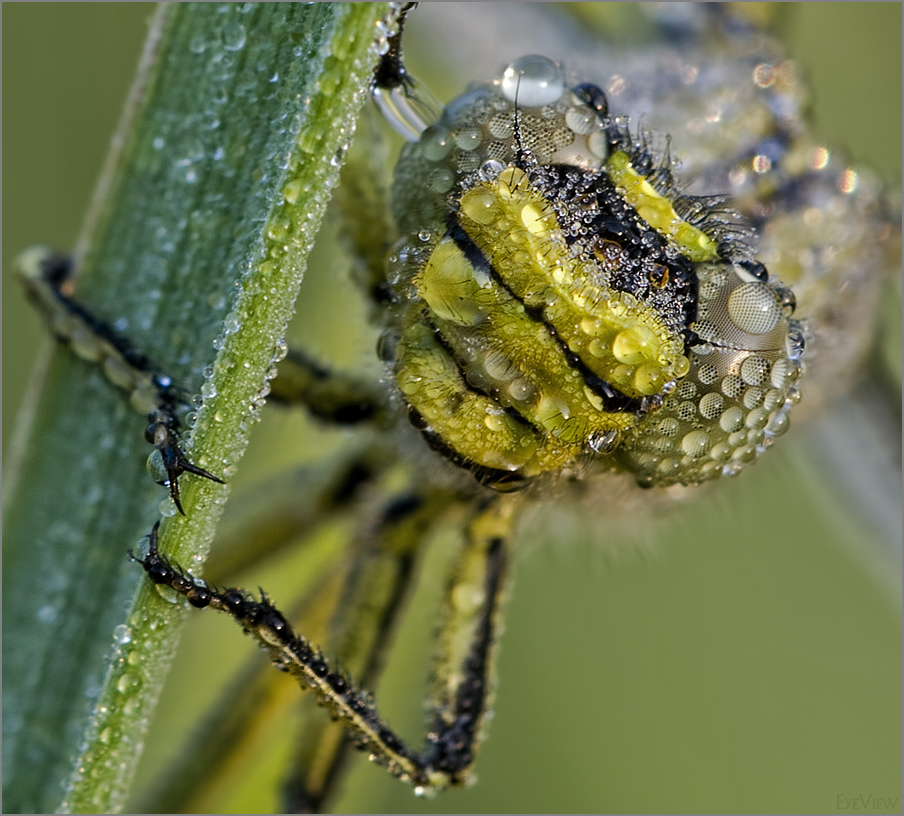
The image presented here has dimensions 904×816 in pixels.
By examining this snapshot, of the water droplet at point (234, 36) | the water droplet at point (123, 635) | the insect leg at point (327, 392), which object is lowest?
the water droplet at point (123, 635)

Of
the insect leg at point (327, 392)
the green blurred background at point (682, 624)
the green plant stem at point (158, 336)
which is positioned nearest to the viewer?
the green plant stem at point (158, 336)

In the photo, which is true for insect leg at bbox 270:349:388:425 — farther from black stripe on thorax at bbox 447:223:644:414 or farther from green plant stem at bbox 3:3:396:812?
black stripe on thorax at bbox 447:223:644:414

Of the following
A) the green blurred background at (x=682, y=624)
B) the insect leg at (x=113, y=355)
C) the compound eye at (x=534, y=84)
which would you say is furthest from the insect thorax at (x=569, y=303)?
the green blurred background at (x=682, y=624)

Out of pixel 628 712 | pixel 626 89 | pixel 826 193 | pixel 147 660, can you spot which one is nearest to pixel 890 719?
pixel 628 712

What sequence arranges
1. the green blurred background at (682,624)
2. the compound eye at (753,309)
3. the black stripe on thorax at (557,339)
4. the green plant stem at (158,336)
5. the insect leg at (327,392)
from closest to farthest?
the green plant stem at (158,336), the black stripe on thorax at (557,339), the compound eye at (753,309), the insect leg at (327,392), the green blurred background at (682,624)

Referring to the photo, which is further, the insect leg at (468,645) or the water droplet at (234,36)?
the insect leg at (468,645)

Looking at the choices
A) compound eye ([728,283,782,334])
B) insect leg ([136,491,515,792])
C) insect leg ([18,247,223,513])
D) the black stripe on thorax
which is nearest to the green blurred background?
insect leg ([136,491,515,792])

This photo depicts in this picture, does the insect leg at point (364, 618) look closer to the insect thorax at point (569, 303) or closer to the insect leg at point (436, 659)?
the insect leg at point (436, 659)

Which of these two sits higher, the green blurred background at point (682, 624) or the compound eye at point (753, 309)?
the green blurred background at point (682, 624)
